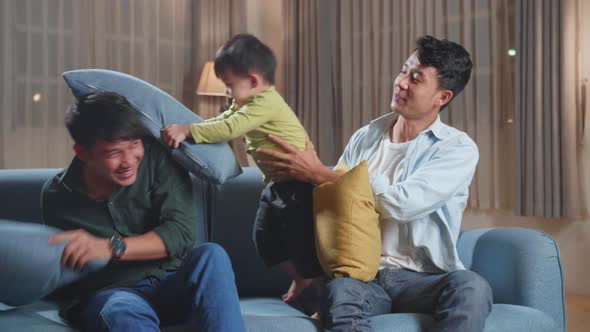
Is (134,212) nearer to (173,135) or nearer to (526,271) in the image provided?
(173,135)

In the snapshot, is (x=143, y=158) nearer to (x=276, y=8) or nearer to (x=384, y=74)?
(x=384, y=74)

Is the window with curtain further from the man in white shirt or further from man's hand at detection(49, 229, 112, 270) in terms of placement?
man's hand at detection(49, 229, 112, 270)

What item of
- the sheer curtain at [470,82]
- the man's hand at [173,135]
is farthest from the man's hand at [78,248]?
the sheer curtain at [470,82]

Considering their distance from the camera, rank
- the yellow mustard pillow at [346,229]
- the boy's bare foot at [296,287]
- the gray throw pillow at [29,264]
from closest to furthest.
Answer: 1. the gray throw pillow at [29,264]
2. the yellow mustard pillow at [346,229]
3. the boy's bare foot at [296,287]

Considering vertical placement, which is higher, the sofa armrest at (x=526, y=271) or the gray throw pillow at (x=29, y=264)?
the gray throw pillow at (x=29, y=264)

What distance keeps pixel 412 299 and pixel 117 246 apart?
2.56 feet

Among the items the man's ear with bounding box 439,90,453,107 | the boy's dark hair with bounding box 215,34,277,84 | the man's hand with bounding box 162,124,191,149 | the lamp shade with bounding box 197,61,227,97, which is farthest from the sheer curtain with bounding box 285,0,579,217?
the man's hand with bounding box 162,124,191,149

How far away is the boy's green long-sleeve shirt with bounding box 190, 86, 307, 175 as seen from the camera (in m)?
1.59

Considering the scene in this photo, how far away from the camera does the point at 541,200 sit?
3408 mm

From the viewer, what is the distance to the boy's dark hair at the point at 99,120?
4.37 ft

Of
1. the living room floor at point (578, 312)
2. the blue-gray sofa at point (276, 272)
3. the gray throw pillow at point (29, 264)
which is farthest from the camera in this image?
the living room floor at point (578, 312)

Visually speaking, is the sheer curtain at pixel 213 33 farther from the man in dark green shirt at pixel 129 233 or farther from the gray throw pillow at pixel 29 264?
the gray throw pillow at pixel 29 264

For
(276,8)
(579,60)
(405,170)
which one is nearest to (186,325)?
(405,170)

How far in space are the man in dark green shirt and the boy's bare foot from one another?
47cm
